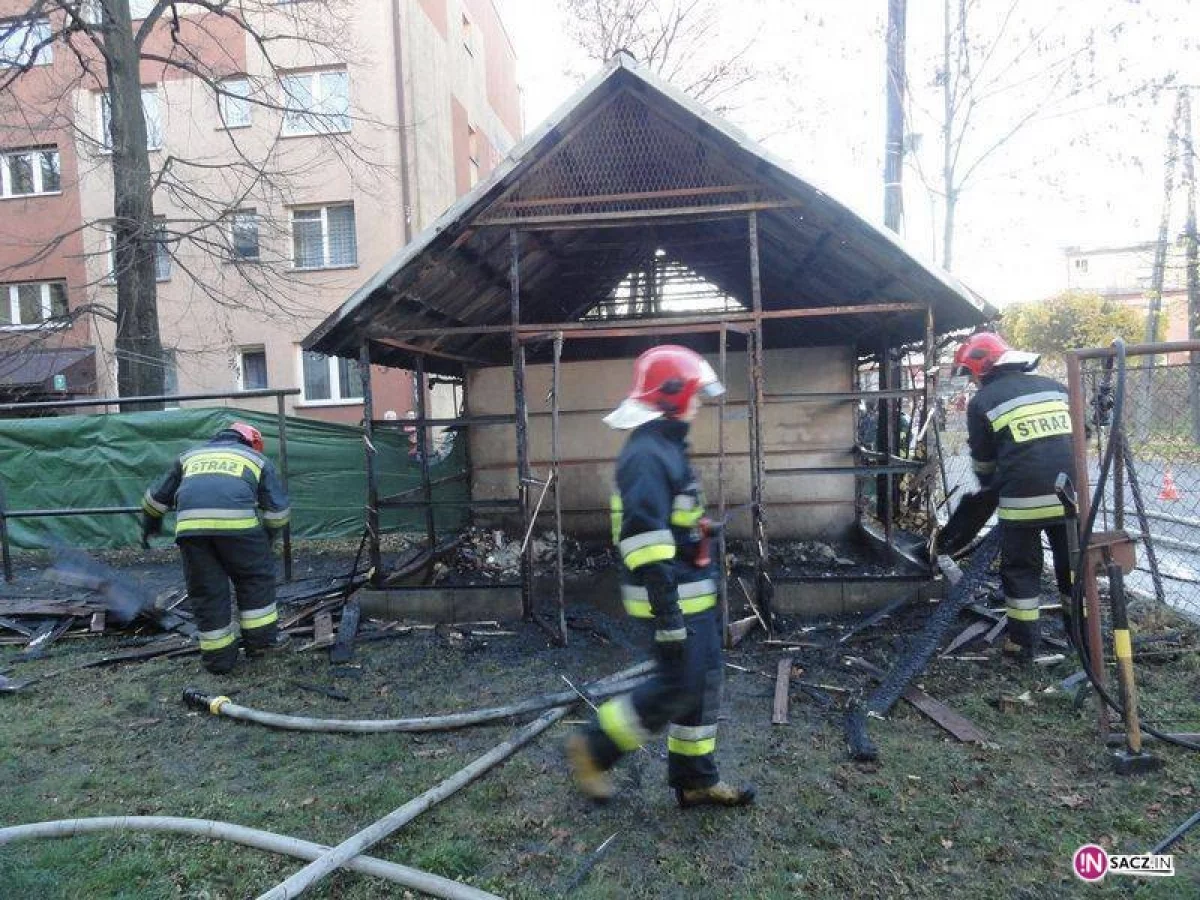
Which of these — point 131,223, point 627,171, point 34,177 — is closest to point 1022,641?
point 627,171

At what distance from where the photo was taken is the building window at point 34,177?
657 inches

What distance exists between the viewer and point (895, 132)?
895 cm

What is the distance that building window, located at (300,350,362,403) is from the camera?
1586 centimetres

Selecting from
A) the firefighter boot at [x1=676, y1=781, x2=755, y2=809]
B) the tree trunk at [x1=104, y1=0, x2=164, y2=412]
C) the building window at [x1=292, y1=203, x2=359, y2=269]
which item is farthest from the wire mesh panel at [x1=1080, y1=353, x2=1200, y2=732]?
the building window at [x1=292, y1=203, x2=359, y2=269]

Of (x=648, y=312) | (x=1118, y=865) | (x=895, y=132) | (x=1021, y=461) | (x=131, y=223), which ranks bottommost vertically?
(x=1118, y=865)

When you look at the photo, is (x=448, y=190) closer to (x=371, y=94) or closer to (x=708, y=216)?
(x=371, y=94)

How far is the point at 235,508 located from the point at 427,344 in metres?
2.54

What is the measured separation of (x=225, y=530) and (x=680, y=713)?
361 cm

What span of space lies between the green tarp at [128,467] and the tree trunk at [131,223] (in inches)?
50.6

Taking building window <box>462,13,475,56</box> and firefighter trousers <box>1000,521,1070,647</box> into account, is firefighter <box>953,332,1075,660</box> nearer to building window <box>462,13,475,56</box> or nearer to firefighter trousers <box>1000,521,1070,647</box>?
firefighter trousers <box>1000,521,1070,647</box>

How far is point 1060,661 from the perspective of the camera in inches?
187

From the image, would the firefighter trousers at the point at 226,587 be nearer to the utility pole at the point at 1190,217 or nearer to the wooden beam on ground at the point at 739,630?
the wooden beam on ground at the point at 739,630

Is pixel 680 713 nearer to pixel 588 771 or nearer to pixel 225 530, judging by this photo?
pixel 588 771

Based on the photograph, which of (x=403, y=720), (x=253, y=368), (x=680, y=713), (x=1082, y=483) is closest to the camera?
(x=680, y=713)
